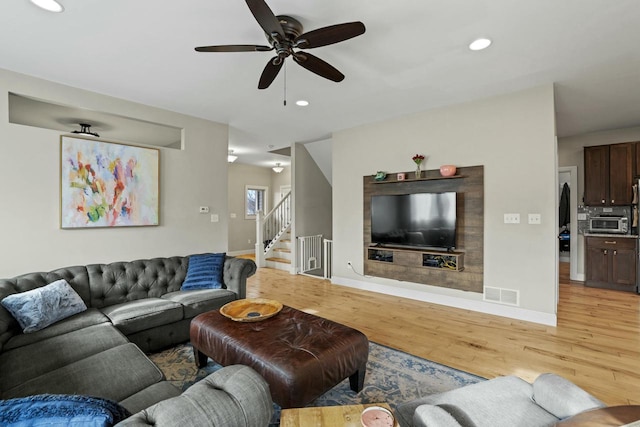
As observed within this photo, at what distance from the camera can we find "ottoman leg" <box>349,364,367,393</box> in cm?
208

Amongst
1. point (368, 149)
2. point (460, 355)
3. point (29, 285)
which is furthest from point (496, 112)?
point (29, 285)

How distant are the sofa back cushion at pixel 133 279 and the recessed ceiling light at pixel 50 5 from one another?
2208mm

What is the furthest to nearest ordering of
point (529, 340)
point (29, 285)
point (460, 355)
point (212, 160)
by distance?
1. point (212, 160)
2. point (529, 340)
3. point (460, 355)
4. point (29, 285)

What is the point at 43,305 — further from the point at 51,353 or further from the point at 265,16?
the point at 265,16

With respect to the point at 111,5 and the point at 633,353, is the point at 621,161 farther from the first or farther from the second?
the point at 111,5

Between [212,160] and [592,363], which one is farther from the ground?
[212,160]

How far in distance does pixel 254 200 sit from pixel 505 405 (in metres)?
8.99

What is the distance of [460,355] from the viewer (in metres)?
2.69

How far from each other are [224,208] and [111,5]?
3091 millimetres

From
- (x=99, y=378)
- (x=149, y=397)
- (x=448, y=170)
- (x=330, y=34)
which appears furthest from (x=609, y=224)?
Answer: (x=99, y=378)

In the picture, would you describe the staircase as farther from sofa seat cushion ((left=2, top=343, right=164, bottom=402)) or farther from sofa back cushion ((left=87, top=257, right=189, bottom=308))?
sofa seat cushion ((left=2, top=343, right=164, bottom=402))

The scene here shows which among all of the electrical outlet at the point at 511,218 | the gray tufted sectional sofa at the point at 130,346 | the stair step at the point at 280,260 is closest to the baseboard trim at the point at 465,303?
the electrical outlet at the point at 511,218

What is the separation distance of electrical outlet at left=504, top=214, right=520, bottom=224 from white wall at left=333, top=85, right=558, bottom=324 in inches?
1.9

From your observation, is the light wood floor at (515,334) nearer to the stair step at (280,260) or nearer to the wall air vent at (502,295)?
the wall air vent at (502,295)
